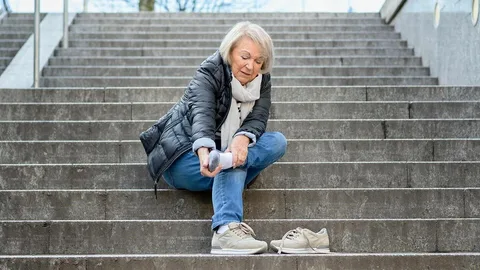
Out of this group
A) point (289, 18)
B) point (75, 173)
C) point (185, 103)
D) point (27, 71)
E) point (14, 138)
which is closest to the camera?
point (185, 103)

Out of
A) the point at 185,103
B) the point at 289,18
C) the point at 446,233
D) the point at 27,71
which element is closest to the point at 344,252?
the point at 446,233

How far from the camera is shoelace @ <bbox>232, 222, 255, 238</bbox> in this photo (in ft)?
14.2

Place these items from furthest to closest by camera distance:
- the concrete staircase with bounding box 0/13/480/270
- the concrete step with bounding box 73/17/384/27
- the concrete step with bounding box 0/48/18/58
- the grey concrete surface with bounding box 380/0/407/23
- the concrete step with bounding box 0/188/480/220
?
the concrete step with bounding box 73/17/384/27
the grey concrete surface with bounding box 380/0/407/23
the concrete step with bounding box 0/48/18/58
the concrete step with bounding box 0/188/480/220
the concrete staircase with bounding box 0/13/480/270

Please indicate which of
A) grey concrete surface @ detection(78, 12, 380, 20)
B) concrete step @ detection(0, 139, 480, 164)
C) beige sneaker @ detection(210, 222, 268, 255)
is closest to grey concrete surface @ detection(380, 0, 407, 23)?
grey concrete surface @ detection(78, 12, 380, 20)

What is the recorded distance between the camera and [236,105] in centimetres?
481

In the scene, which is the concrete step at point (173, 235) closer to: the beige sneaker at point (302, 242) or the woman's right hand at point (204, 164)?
the beige sneaker at point (302, 242)

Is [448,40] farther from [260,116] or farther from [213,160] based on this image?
[213,160]

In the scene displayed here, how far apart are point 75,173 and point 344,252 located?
5.50 ft

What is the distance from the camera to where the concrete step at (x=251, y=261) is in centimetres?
413

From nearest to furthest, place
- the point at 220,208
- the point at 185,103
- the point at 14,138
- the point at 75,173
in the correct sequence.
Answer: the point at 220,208
the point at 185,103
the point at 75,173
the point at 14,138

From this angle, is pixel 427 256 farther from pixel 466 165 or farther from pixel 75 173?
pixel 75 173

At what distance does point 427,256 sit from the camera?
4.17 meters

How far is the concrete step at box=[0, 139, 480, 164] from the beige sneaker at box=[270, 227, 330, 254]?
148cm

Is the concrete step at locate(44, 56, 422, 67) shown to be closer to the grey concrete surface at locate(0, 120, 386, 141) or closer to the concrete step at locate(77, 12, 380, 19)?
the concrete step at locate(77, 12, 380, 19)
